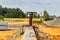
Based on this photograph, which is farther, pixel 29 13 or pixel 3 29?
pixel 3 29

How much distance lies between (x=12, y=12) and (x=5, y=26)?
49.4m

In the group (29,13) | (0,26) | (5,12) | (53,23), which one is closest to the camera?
(29,13)

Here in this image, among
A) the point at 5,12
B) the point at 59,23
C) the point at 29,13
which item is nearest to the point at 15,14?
the point at 5,12

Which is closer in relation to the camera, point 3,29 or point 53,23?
point 3,29

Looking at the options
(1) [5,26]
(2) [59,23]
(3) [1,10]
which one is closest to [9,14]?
(3) [1,10]

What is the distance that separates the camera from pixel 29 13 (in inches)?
934

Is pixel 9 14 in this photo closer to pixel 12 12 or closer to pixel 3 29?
pixel 12 12

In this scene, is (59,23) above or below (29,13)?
below

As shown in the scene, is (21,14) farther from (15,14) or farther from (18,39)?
(18,39)

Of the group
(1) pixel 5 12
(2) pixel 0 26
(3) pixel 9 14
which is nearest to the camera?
(2) pixel 0 26

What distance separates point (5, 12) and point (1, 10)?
176cm

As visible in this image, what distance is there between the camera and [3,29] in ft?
98.5

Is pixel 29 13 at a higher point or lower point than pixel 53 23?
higher

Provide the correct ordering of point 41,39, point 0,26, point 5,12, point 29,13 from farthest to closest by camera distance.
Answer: point 5,12, point 0,26, point 29,13, point 41,39
